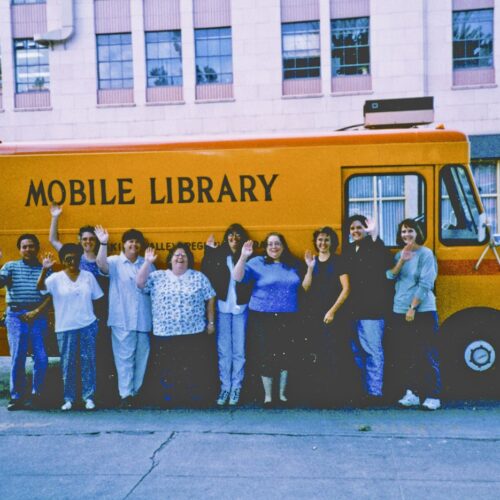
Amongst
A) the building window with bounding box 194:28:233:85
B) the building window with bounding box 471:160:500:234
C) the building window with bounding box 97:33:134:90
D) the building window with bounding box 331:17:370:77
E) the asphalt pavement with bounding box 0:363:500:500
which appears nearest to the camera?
the asphalt pavement with bounding box 0:363:500:500

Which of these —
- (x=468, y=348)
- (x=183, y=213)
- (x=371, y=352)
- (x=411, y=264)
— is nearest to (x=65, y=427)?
(x=183, y=213)

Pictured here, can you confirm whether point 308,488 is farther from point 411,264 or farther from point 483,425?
point 411,264

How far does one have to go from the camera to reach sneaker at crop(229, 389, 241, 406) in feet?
22.1

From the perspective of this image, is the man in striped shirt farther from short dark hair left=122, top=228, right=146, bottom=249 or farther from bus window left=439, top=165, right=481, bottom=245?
bus window left=439, top=165, right=481, bottom=245

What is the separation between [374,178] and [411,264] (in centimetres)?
108

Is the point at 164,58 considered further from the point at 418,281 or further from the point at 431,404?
the point at 431,404

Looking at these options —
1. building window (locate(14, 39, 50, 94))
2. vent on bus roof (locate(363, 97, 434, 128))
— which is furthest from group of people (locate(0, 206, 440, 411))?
building window (locate(14, 39, 50, 94))

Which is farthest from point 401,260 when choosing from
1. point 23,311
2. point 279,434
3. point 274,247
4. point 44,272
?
point 23,311

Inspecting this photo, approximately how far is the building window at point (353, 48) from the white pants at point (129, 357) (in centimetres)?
1242

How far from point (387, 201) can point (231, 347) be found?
7.61 ft

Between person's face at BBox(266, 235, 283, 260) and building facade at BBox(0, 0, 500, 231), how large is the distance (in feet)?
37.1

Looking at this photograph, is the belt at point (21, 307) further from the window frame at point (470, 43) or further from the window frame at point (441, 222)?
the window frame at point (470, 43)

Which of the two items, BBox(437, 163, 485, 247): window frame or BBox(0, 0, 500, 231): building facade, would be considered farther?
BBox(0, 0, 500, 231): building facade

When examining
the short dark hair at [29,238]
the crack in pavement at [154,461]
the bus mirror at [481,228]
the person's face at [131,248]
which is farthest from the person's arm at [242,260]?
the bus mirror at [481,228]
